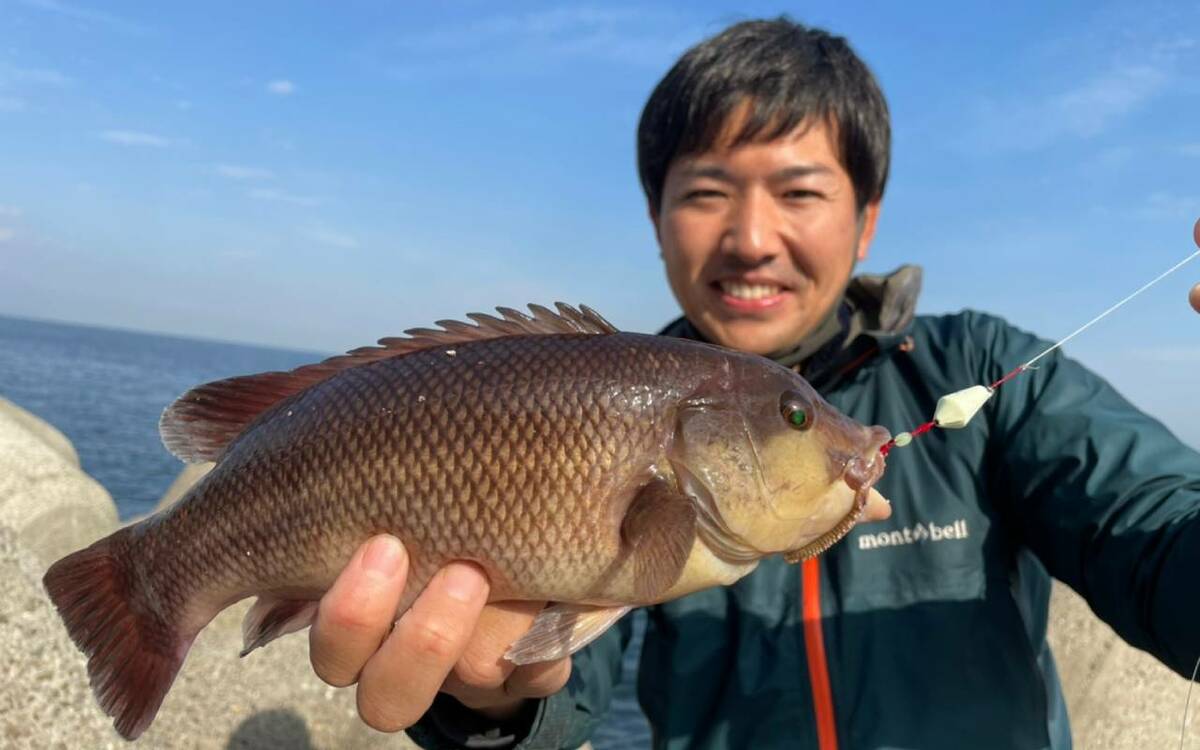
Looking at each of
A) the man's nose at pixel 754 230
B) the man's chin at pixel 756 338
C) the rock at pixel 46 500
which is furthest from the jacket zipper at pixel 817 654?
the rock at pixel 46 500

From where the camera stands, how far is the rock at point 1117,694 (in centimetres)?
520

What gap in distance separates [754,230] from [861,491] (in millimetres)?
1510

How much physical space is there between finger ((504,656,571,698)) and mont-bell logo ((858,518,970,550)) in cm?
145

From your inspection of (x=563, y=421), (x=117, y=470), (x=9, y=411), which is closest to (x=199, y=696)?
(x=563, y=421)

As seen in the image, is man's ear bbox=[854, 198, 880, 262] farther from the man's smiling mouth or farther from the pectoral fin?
the pectoral fin

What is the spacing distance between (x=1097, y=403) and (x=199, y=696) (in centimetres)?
545

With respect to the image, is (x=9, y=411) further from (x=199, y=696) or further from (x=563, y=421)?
(x=563, y=421)

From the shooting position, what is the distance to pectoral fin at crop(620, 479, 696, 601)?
2020 millimetres

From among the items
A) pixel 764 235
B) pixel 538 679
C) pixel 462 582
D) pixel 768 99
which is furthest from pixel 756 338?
pixel 462 582

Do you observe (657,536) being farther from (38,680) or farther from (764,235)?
(38,680)

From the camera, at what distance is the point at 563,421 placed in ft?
6.91

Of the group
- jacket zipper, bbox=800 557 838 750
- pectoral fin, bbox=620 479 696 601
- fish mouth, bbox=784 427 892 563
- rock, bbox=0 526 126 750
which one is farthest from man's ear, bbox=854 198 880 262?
rock, bbox=0 526 126 750

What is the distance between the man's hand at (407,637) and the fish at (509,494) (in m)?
0.06

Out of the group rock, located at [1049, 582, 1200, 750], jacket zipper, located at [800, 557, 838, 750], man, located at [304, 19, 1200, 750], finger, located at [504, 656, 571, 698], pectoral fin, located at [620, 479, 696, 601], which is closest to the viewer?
pectoral fin, located at [620, 479, 696, 601]
